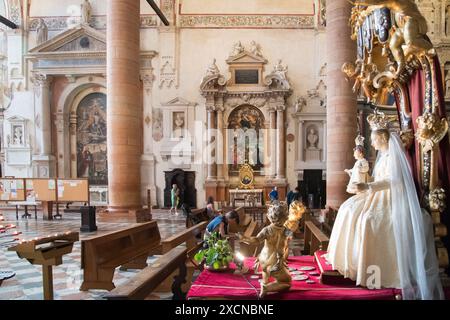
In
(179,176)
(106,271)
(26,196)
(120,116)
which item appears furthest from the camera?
(179,176)

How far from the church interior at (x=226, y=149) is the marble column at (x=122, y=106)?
0.14 feet

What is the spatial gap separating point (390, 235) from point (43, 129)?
1791cm

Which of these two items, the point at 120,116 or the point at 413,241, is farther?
the point at 120,116

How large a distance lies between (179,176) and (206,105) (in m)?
3.62

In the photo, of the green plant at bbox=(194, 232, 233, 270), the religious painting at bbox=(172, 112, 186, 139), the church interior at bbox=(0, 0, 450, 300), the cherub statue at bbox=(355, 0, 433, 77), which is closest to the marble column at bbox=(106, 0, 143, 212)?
the church interior at bbox=(0, 0, 450, 300)

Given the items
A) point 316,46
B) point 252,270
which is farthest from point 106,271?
point 316,46

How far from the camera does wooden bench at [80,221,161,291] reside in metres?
4.82

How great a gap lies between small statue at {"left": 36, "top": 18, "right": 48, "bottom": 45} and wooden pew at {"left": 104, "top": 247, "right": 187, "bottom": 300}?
17.4 metres

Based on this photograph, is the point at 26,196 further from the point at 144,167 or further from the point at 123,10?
the point at 123,10

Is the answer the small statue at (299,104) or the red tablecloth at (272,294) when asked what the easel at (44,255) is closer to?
the red tablecloth at (272,294)

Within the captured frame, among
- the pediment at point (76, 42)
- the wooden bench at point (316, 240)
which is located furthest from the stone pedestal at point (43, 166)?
the wooden bench at point (316, 240)

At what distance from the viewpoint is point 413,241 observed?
3.01 metres

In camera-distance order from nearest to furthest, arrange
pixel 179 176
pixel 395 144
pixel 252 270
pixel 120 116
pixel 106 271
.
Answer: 1. pixel 395 144
2. pixel 252 270
3. pixel 106 271
4. pixel 120 116
5. pixel 179 176

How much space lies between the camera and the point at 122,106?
1044 cm
